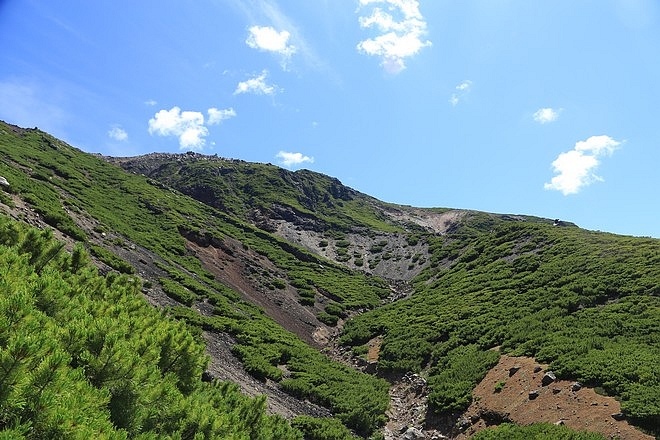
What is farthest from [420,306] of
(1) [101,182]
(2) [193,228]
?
(1) [101,182]

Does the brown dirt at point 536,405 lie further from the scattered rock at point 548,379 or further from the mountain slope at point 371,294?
the mountain slope at point 371,294

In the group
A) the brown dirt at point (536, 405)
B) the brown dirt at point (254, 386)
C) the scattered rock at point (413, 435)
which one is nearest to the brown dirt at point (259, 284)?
the brown dirt at point (254, 386)

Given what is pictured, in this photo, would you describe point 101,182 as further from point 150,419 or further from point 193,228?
point 150,419

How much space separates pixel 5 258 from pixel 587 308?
3022 centimetres

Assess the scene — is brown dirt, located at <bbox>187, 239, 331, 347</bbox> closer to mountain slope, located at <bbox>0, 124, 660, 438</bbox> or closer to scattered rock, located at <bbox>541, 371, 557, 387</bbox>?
mountain slope, located at <bbox>0, 124, 660, 438</bbox>

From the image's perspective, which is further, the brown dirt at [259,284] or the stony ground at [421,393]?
the brown dirt at [259,284]

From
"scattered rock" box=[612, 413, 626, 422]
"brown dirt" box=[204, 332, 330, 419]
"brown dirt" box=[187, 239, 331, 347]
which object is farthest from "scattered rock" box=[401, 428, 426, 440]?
"brown dirt" box=[187, 239, 331, 347]

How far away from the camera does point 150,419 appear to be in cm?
670

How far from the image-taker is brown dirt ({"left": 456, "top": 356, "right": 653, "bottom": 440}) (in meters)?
15.3

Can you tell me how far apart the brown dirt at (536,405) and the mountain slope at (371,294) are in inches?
24.3

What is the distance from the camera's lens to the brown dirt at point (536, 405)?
1526cm

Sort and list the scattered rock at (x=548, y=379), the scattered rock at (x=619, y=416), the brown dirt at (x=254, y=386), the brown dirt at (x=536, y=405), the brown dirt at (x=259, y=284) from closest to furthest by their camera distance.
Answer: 1. the scattered rock at (x=619, y=416)
2. the brown dirt at (x=536, y=405)
3. the scattered rock at (x=548, y=379)
4. the brown dirt at (x=254, y=386)
5. the brown dirt at (x=259, y=284)

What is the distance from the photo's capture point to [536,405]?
17844mm

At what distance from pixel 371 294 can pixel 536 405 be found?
37.4 metres
